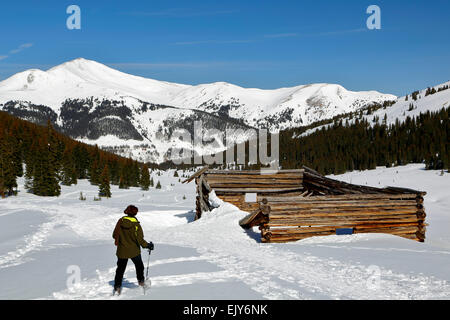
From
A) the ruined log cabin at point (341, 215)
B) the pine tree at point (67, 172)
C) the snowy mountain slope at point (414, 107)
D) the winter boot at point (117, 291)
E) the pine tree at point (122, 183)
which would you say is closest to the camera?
the winter boot at point (117, 291)

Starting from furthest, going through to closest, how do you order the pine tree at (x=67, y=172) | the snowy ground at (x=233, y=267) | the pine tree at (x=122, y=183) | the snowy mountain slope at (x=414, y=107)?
the snowy mountain slope at (x=414, y=107) < the pine tree at (x=122, y=183) < the pine tree at (x=67, y=172) < the snowy ground at (x=233, y=267)

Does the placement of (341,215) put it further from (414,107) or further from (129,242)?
(414,107)

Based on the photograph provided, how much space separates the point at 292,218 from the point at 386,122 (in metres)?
66.9

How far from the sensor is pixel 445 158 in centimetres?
3441

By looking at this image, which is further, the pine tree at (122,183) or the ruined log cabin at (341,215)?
the pine tree at (122,183)

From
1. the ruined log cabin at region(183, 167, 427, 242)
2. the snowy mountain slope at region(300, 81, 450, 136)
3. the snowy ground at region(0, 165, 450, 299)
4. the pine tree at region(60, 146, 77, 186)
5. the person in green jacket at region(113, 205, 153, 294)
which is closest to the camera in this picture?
the snowy ground at region(0, 165, 450, 299)

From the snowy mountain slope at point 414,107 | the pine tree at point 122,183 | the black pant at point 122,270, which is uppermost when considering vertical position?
the snowy mountain slope at point 414,107

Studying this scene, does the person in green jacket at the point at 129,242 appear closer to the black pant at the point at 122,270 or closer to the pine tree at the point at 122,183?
the black pant at the point at 122,270

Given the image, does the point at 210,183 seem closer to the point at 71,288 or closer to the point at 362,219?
the point at 362,219

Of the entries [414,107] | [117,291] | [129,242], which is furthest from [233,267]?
[414,107]

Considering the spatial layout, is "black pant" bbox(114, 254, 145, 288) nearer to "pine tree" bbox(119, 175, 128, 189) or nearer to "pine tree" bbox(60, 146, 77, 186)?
"pine tree" bbox(60, 146, 77, 186)

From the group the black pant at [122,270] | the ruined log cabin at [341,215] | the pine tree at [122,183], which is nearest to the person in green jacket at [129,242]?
the black pant at [122,270]

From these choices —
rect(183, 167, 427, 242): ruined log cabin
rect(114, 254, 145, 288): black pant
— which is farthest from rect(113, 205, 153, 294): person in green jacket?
rect(183, 167, 427, 242): ruined log cabin
